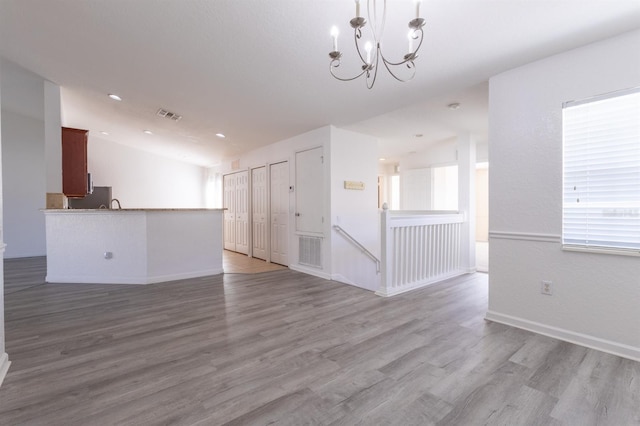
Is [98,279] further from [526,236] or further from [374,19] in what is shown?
[526,236]

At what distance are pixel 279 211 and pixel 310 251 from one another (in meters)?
1.26

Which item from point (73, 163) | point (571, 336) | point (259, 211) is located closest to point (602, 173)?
point (571, 336)

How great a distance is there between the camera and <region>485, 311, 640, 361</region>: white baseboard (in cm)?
220

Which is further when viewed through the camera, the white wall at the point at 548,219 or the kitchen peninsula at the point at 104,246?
the kitchen peninsula at the point at 104,246

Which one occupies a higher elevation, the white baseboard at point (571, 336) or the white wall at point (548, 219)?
the white wall at point (548, 219)

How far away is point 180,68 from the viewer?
3.23 metres

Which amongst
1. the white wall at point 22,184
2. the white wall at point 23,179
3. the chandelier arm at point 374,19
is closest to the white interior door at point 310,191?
the chandelier arm at point 374,19

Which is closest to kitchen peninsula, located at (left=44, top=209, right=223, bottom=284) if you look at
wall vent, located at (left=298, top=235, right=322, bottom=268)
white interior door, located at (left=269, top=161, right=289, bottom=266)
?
white interior door, located at (left=269, top=161, right=289, bottom=266)

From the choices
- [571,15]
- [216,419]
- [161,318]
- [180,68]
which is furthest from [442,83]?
[161,318]

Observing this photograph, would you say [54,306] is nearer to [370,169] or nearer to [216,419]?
[216,419]

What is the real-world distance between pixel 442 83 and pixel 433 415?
3008 mm

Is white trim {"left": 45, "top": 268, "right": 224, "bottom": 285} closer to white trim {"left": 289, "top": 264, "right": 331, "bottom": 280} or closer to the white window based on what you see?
white trim {"left": 289, "top": 264, "right": 331, "bottom": 280}

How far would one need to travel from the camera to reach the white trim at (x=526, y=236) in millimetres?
2562

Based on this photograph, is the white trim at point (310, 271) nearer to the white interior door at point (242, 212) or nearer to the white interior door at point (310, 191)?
the white interior door at point (310, 191)
